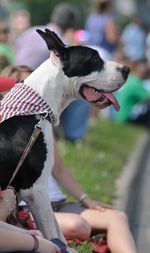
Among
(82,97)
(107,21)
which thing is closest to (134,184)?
(82,97)

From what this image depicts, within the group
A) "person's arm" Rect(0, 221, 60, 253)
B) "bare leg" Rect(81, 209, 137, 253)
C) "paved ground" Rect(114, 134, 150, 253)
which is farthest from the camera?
"paved ground" Rect(114, 134, 150, 253)

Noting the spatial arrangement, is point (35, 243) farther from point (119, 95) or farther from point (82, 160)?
point (119, 95)

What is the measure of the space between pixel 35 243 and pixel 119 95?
9.93m

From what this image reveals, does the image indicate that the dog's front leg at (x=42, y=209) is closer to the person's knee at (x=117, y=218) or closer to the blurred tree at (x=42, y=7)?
the person's knee at (x=117, y=218)

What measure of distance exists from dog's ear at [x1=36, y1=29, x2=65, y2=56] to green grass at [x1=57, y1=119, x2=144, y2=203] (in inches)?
107

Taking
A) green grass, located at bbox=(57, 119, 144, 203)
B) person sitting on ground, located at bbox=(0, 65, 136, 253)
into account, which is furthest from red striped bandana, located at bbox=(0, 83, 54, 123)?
green grass, located at bbox=(57, 119, 144, 203)

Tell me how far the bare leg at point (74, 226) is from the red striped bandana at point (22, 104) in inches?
35.3

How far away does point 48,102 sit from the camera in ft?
14.8

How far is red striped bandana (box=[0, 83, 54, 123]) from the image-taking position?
4387 mm

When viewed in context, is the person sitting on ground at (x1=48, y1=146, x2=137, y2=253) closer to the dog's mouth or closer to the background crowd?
the background crowd

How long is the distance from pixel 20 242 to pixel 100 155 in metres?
5.64

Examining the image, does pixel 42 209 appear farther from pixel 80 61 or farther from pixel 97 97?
pixel 80 61

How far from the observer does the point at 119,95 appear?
45.3 ft

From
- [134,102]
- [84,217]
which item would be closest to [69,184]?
[84,217]
